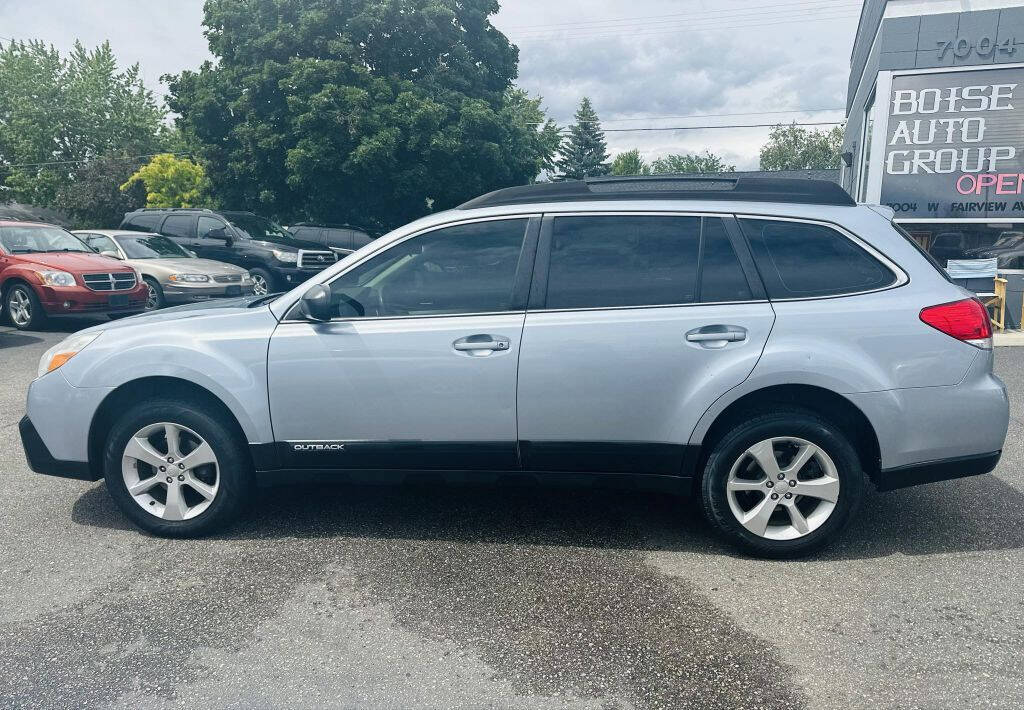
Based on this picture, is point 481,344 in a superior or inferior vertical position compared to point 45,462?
superior

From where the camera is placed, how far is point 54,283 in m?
12.1

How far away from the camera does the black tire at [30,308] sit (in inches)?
480

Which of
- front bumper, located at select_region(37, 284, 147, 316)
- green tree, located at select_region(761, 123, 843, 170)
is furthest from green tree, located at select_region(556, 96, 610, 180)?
front bumper, located at select_region(37, 284, 147, 316)

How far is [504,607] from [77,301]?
429 inches

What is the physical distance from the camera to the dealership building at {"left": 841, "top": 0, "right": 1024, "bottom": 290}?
13.2 m

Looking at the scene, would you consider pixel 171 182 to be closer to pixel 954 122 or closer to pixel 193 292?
pixel 193 292

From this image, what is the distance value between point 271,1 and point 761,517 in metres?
23.8

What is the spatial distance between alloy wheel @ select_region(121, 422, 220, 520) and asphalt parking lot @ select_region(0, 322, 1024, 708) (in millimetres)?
214

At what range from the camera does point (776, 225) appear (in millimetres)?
3986

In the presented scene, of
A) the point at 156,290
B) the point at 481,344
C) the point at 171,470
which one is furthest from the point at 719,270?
the point at 156,290

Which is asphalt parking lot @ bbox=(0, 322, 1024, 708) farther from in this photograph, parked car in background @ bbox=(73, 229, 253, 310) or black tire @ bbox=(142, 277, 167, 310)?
black tire @ bbox=(142, 277, 167, 310)

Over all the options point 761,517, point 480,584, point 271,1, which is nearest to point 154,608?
point 480,584

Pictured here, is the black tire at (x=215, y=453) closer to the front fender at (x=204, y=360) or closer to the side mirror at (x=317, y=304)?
the front fender at (x=204, y=360)

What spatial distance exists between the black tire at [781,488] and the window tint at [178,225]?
16201 mm
